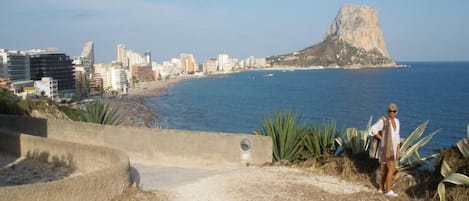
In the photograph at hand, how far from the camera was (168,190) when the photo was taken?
697 cm

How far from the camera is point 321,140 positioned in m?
9.01

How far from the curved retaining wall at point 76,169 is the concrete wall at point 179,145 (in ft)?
3.48

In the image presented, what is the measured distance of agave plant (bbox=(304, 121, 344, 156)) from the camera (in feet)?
29.1

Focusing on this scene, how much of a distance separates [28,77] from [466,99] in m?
116

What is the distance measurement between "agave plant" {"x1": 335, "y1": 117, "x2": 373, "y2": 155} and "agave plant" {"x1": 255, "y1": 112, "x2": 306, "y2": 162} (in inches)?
30.8

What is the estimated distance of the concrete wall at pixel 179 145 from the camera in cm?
876

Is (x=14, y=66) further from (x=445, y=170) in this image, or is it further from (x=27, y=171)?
(x=445, y=170)

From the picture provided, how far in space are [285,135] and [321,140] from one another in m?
0.64

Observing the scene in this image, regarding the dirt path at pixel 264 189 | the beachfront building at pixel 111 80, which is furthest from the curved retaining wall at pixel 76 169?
the beachfront building at pixel 111 80

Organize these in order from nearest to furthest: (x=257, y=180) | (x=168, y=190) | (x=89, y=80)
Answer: (x=168, y=190), (x=257, y=180), (x=89, y=80)

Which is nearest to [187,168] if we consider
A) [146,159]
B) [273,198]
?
[146,159]

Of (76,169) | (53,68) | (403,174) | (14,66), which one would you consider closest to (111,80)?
(53,68)

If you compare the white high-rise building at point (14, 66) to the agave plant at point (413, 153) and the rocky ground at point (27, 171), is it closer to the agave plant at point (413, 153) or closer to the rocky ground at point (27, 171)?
the rocky ground at point (27, 171)

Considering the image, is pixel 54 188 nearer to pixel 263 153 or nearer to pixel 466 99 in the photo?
pixel 263 153
